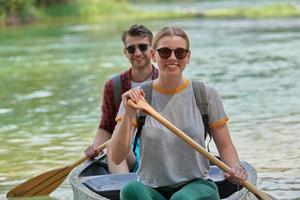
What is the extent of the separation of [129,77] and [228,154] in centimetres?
203

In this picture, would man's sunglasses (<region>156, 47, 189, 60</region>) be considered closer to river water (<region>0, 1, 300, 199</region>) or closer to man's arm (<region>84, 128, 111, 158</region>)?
man's arm (<region>84, 128, 111, 158</region>)

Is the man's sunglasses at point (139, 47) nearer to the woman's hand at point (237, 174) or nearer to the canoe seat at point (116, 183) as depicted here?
the canoe seat at point (116, 183)

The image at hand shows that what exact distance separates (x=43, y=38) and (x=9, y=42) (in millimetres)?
1774

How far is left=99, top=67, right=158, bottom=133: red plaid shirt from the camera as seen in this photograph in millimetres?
7223

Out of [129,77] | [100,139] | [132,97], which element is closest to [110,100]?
[129,77]

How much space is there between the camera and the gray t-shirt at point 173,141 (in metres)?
5.07

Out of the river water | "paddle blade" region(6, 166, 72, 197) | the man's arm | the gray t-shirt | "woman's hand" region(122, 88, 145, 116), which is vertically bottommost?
the river water

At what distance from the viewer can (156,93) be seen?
5.17 meters

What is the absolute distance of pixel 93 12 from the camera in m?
52.3

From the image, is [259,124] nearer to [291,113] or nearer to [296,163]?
[291,113]

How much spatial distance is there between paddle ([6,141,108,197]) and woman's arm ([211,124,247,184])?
2901 mm

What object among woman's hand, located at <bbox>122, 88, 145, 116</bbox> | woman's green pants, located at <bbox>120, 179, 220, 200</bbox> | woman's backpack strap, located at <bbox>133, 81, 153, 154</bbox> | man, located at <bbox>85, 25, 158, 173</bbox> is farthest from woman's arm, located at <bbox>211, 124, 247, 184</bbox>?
man, located at <bbox>85, 25, 158, 173</bbox>

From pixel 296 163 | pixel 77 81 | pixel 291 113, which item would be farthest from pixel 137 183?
pixel 77 81

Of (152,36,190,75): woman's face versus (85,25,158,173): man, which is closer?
(152,36,190,75): woman's face
